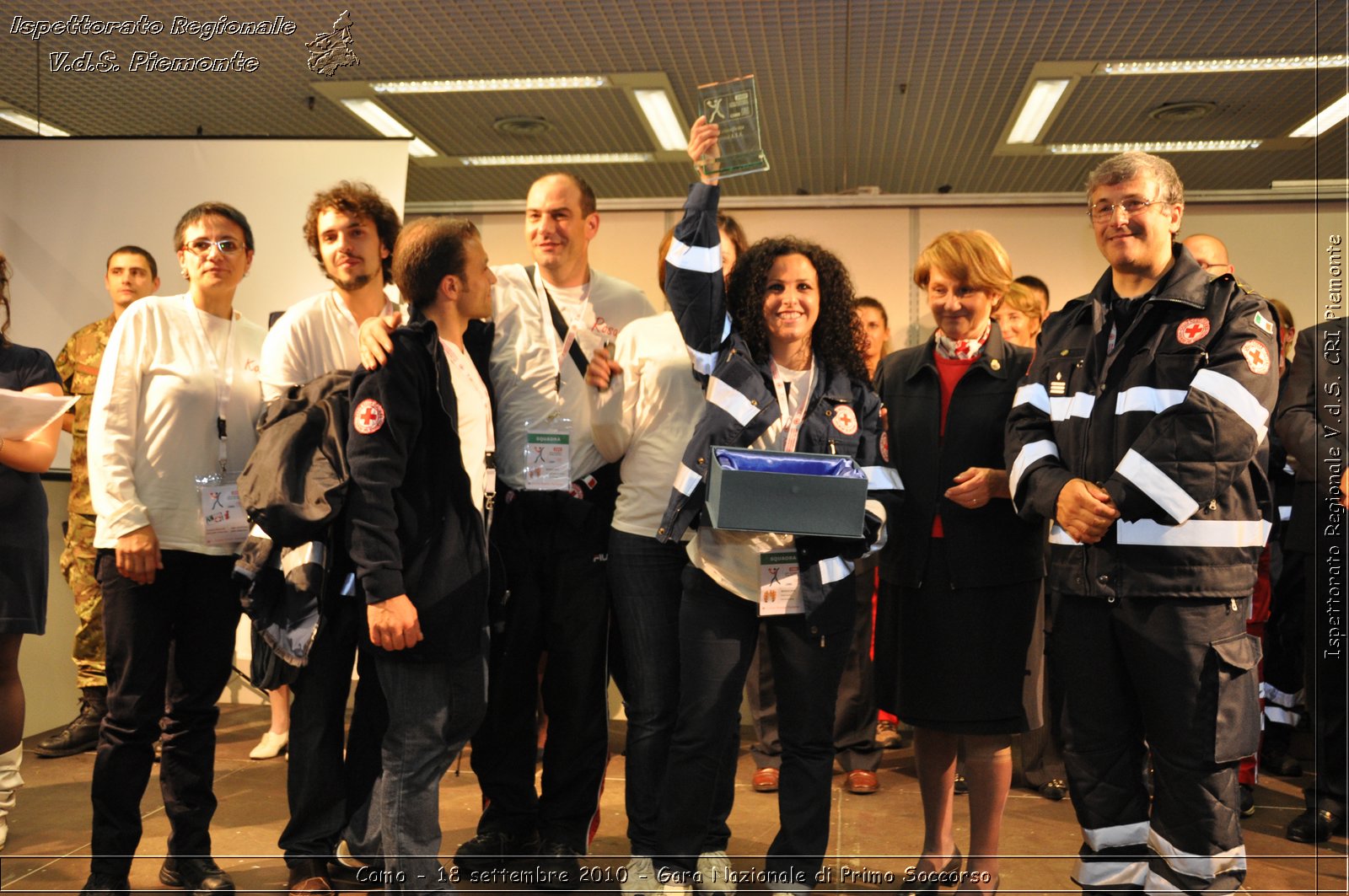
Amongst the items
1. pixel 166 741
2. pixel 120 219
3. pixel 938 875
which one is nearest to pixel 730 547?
pixel 938 875

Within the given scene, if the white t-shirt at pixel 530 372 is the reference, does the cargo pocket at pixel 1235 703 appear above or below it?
below

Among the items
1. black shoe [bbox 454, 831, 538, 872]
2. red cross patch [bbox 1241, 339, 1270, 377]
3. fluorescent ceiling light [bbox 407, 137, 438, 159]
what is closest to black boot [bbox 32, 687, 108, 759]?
black shoe [bbox 454, 831, 538, 872]

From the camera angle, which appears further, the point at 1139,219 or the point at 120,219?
the point at 120,219

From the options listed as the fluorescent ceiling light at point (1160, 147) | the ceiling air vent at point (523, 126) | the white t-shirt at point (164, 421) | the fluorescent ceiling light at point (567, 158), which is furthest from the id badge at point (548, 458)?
the fluorescent ceiling light at point (1160, 147)

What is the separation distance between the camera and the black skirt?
2617mm

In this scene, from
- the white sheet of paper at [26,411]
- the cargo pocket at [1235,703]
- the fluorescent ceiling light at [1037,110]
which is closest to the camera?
the cargo pocket at [1235,703]

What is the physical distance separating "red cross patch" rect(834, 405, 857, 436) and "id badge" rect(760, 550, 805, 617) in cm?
35

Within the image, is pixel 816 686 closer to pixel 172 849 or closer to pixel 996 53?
pixel 172 849

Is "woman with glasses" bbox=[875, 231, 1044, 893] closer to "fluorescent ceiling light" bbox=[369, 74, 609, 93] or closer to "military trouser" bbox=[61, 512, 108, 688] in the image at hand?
"military trouser" bbox=[61, 512, 108, 688]

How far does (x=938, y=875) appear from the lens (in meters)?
2.71

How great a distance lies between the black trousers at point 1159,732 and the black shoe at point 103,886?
7.78ft

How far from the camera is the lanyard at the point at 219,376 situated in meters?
2.85

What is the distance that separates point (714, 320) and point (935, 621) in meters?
0.98

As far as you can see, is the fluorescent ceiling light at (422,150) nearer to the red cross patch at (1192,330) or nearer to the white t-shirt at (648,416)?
the white t-shirt at (648,416)
